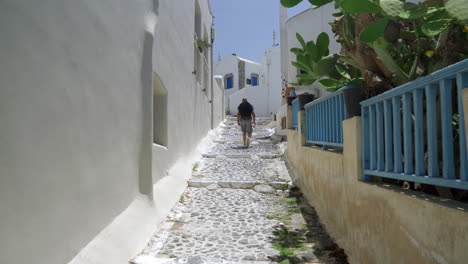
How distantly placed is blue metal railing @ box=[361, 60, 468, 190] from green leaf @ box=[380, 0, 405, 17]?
613 millimetres

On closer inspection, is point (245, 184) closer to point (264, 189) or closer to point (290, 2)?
point (264, 189)

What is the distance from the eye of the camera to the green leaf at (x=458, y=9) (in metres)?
2.05

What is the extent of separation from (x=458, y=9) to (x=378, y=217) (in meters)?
1.46

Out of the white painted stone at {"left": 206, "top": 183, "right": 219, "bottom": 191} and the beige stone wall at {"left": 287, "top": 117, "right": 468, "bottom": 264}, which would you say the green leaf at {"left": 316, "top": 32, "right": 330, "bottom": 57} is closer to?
the beige stone wall at {"left": 287, "top": 117, "right": 468, "bottom": 264}

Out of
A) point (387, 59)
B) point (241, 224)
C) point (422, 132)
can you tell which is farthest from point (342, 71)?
point (241, 224)

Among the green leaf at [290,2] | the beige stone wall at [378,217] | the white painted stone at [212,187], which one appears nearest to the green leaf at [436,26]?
the beige stone wall at [378,217]

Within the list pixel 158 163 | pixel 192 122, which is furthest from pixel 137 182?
pixel 192 122


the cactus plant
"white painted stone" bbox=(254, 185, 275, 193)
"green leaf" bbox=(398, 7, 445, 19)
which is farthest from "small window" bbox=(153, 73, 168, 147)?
"green leaf" bbox=(398, 7, 445, 19)

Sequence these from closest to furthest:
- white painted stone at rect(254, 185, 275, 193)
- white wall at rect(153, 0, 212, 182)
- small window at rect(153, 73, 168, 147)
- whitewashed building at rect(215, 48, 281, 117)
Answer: white wall at rect(153, 0, 212, 182) → small window at rect(153, 73, 168, 147) → white painted stone at rect(254, 185, 275, 193) → whitewashed building at rect(215, 48, 281, 117)

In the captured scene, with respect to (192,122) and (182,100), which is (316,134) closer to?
(182,100)

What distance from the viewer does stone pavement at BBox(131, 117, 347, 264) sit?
308 cm

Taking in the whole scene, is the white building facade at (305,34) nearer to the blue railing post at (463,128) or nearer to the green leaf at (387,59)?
the green leaf at (387,59)

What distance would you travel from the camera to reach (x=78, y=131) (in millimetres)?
2287

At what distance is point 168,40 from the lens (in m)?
4.96
